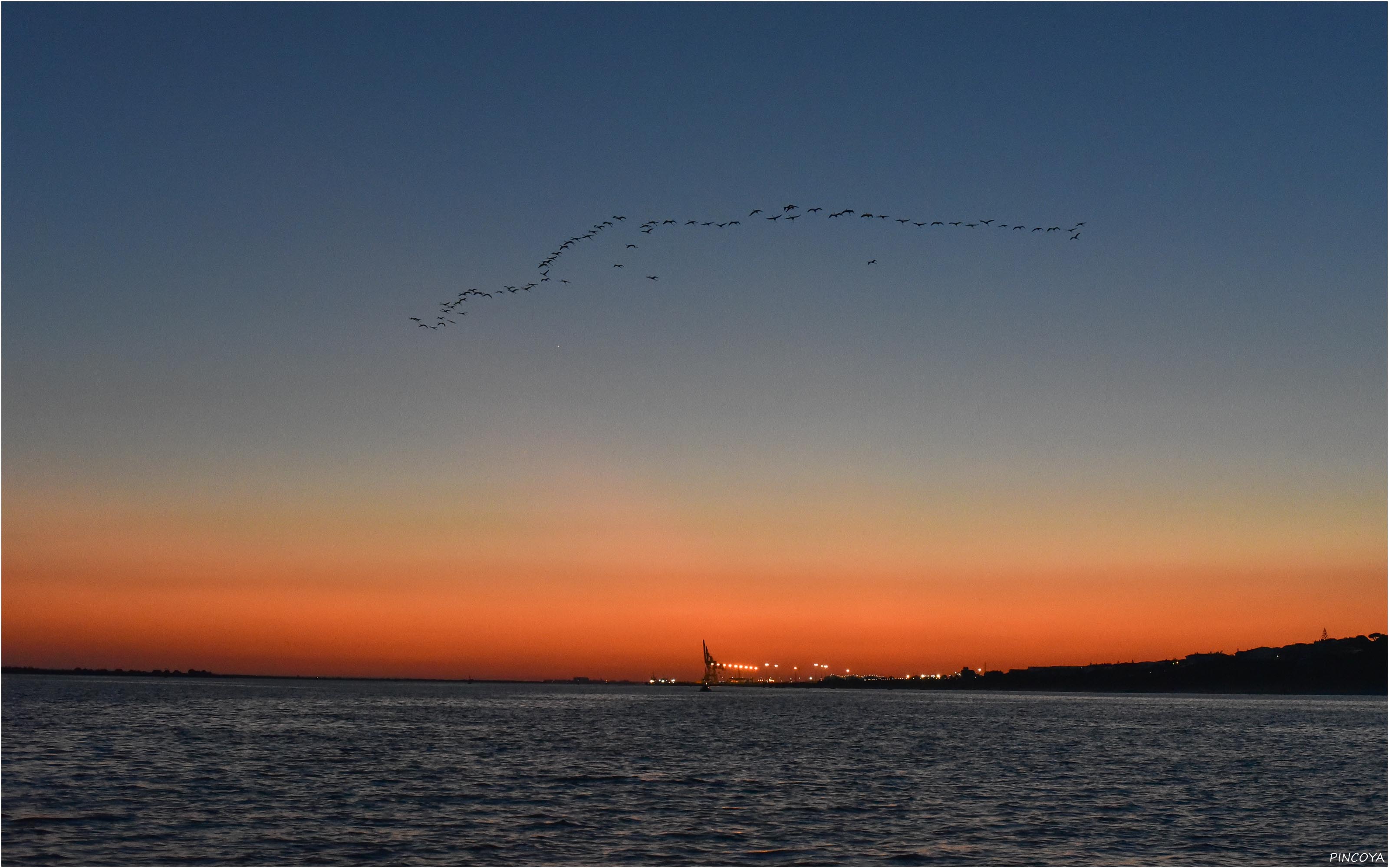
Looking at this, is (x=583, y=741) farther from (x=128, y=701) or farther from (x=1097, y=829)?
(x=128, y=701)

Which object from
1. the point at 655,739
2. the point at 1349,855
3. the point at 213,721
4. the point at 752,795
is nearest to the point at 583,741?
the point at 655,739

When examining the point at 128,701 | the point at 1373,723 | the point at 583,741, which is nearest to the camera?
the point at 583,741

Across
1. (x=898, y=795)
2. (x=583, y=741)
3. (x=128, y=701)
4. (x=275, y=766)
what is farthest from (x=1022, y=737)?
(x=128, y=701)

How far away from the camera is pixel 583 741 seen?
10225 centimetres

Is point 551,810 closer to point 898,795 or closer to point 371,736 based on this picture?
point 898,795

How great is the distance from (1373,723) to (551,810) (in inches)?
6173

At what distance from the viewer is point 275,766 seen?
2908 inches

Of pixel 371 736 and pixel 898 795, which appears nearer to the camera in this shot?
pixel 898 795

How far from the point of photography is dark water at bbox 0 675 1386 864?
4494 cm

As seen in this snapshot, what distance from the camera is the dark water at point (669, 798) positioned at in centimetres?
4494

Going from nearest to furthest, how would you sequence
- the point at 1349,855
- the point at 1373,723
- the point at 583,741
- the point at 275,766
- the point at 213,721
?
the point at 1349,855 < the point at 275,766 < the point at 583,741 < the point at 213,721 < the point at 1373,723

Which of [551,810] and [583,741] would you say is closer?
[551,810]

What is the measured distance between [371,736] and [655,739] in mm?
27271

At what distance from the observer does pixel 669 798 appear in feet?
197
